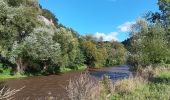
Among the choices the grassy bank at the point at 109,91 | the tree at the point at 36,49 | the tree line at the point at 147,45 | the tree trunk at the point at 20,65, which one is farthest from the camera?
the tree trunk at the point at 20,65

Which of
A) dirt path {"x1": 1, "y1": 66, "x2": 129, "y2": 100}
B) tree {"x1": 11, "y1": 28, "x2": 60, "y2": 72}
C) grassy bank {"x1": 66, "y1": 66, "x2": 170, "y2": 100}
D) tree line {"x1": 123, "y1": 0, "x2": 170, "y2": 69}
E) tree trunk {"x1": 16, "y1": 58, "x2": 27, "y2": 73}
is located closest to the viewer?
grassy bank {"x1": 66, "y1": 66, "x2": 170, "y2": 100}

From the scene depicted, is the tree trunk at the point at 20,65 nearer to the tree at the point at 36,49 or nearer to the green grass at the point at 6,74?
the tree at the point at 36,49

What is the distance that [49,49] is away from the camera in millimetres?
66000

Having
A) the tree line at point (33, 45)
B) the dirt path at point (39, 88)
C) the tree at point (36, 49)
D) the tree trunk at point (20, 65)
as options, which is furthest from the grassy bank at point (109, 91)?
the tree trunk at point (20, 65)

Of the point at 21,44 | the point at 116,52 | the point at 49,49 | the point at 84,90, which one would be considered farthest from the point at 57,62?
the point at 116,52

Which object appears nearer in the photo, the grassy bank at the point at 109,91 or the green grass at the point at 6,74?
the grassy bank at the point at 109,91

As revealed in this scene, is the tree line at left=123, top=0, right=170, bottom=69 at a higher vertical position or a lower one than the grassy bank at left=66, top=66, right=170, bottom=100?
higher

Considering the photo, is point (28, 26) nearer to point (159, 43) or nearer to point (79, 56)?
point (159, 43)

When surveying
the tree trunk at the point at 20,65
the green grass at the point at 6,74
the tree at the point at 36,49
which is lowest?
the green grass at the point at 6,74

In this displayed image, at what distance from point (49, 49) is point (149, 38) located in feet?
60.7

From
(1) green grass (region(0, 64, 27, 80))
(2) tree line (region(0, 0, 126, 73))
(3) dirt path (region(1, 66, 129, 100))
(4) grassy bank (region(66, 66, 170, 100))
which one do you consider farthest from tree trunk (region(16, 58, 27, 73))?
(4) grassy bank (region(66, 66, 170, 100))

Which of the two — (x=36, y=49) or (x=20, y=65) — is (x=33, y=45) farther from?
(x=20, y=65)

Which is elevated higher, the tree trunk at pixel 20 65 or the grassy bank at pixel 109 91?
the tree trunk at pixel 20 65

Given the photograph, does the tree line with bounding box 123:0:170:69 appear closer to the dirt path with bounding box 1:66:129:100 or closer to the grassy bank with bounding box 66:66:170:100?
the dirt path with bounding box 1:66:129:100
